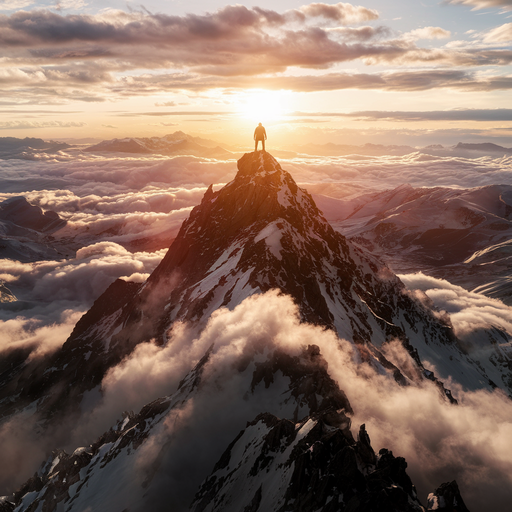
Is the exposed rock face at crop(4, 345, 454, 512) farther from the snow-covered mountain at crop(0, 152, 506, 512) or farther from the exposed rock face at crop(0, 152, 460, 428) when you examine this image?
the exposed rock face at crop(0, 152, 460, 428)

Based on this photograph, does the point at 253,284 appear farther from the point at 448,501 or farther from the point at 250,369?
the point at 448,501

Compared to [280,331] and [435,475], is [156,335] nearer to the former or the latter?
[280,331]

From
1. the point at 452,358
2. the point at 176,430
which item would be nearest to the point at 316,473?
the point at 176,430

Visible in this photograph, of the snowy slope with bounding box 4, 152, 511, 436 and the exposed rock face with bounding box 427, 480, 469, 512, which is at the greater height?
the exposed rock face with bounding box 427, 480, 469, 512

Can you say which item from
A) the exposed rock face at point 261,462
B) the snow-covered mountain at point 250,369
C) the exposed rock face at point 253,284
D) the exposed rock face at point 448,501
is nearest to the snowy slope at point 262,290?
the exposed rock face at point 253,284

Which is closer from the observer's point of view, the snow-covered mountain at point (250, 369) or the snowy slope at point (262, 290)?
the snow-covered mountain at point (250, 369)

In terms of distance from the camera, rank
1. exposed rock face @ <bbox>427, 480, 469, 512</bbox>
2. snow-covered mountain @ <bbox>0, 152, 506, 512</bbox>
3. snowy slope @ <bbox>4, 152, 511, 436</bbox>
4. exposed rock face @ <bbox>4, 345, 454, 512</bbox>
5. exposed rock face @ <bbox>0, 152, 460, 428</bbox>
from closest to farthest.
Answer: exposed rock face @ <bbox>427, 480, 469, 512</bbox>
exposed rock face @ <bbox>4, 345, 454, 512</bbox>
snow-covered mountain @ <bbox>0, 152, 506, 512</bbox>
exposed rock face @ <bbox>0, 152, 460, 428</bbox>
snowy slope @ <bbox>4, 152, 511, 436</bbox>

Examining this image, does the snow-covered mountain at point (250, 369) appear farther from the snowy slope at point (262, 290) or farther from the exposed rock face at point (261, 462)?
the snowy slope at point (262, 290)

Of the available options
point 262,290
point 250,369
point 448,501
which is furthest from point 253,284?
point 448,501

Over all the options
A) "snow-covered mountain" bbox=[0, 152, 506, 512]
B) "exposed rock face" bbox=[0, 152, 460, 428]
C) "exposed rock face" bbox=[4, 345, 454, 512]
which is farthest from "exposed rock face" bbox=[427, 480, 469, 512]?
"exposed rock face" bbox=[0, 152, 460, 428]
